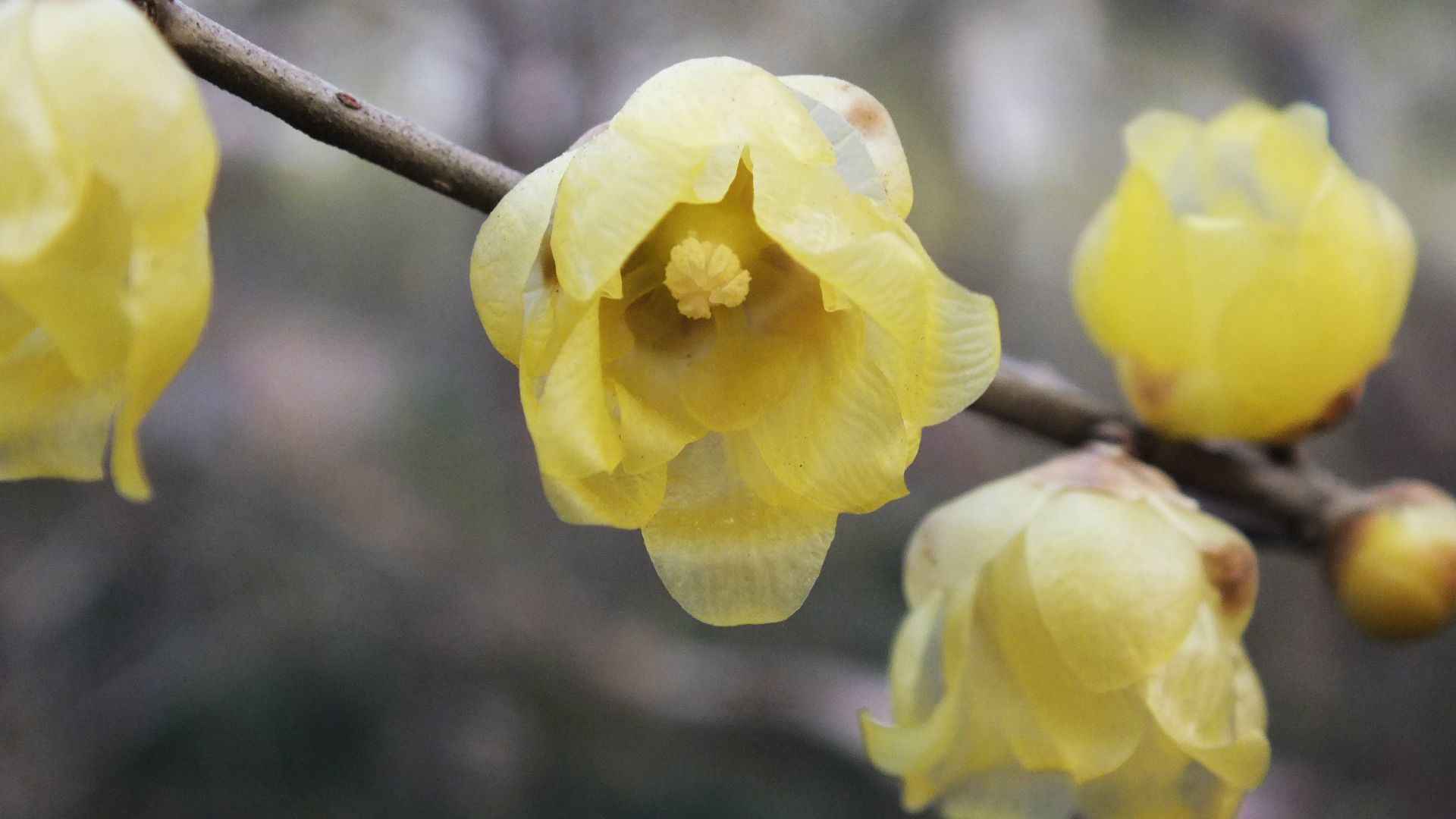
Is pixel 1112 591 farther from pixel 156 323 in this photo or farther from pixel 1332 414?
pixel 156 323

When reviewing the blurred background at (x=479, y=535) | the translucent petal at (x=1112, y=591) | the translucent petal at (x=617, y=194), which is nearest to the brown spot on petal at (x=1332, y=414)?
the translucent petal at (x=1112, y=591)

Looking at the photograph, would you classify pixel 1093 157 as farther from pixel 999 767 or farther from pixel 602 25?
pixel 999 767

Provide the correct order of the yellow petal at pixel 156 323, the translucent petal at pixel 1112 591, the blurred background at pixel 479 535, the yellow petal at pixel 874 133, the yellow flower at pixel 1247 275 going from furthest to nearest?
the blurred background at pixel 479 535
the yellow flower at pixel 1247 275
the translucent petal at pixel 1112 591
the yellow petal at pixel 874 133
the yellow petal at pixel 156 323

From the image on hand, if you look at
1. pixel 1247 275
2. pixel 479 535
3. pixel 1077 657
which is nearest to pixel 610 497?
pixel 1077 657

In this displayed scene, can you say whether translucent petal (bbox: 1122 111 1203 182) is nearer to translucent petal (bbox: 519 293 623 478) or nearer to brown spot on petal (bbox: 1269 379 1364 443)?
brown spot on petal (bbox: 1269 379 1364 443)

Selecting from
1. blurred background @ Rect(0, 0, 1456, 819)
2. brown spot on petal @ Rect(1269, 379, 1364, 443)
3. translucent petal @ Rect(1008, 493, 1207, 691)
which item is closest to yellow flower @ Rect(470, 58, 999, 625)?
translucent petal @ Rect(1008, 493, 1207, 691)

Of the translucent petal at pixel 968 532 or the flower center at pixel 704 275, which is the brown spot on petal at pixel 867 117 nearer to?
the flower center at pixel 704 275

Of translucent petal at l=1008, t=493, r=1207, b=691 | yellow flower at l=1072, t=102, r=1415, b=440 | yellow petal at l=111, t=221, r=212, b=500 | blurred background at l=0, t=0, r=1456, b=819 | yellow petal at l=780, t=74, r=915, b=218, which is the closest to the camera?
yellow petal at l=111, t=221, r=212, b=500
